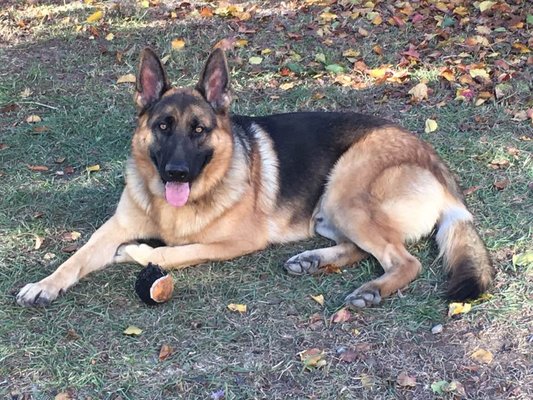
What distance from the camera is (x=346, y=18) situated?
8.20m

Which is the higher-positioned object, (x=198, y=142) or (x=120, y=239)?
(x=198, y=142)

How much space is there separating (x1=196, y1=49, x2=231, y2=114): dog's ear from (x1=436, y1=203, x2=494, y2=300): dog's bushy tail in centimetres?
161

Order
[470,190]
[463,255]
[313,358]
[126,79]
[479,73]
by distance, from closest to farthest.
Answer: [313,358], [463,255], [470,190], [479,73], [126,79]

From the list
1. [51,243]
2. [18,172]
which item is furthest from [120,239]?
[18,172]

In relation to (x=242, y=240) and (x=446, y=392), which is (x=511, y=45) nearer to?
(x=242, y=240)

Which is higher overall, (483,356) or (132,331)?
(132,331)

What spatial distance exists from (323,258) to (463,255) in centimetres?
85

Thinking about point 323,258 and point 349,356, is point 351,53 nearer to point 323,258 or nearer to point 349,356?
point 323,258

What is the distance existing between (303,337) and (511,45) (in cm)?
504

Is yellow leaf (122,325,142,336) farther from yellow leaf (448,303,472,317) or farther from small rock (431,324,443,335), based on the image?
yellow leaf (448,303,472,317)

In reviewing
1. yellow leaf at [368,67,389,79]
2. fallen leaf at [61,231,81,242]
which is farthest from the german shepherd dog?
yellow leaf at [368,67,389,79]

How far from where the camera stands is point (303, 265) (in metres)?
4.36

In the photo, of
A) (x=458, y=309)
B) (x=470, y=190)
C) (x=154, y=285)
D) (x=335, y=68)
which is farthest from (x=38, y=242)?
(x=335, y=68)

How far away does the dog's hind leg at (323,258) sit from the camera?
4355mm
